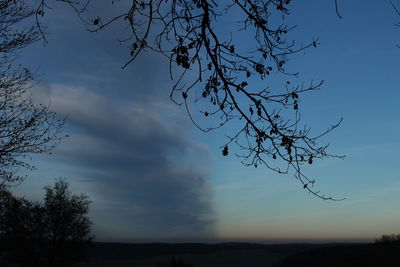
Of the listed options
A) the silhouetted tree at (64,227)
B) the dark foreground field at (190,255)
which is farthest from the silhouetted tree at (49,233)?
the dark foreground field at (190,255)

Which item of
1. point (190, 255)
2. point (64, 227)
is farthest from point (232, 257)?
point (64, 227)

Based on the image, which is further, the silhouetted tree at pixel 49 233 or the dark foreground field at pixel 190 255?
the dark foreground field at pixel 190 255

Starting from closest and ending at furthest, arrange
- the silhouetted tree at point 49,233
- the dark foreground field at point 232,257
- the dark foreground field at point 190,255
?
the silhouetted tree at point 49,233 < the dark foreground field at point 232,257 < the dark foreground field at point 190,255

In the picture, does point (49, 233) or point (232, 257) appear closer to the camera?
point (49, 233)

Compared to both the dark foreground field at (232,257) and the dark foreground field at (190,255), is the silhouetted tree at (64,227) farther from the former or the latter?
the dark foreground field at (190,255)

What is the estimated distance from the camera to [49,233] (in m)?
37.2

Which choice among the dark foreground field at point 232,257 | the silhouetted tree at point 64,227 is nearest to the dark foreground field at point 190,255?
the dark foreground field at point 232,257

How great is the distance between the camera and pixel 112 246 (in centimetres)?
16562

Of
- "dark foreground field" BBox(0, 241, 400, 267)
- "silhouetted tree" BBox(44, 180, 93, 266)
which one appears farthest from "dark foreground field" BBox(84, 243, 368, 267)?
"silhouetted tree" BBox(44, 180, 93, 266)

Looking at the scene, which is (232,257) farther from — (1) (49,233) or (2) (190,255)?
(1) (49,233)

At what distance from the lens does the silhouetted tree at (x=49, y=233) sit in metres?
35.7

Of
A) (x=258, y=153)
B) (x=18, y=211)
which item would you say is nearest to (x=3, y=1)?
(x=258, y=153)

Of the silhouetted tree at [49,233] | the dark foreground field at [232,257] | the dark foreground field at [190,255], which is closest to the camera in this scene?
the silhouetted tree at [49,233]

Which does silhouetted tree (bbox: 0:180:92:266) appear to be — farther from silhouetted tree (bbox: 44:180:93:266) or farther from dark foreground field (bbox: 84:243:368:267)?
dark foreground field (bbox: 84:243:368:267)
